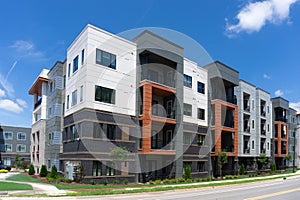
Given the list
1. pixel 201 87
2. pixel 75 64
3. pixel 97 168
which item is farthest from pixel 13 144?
pixel 97 168

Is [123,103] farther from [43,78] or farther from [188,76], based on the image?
[43,78]

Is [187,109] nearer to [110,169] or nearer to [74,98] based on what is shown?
[110,169]

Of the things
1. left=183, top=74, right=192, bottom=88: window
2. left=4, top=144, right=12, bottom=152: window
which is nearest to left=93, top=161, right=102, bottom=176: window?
left=183, top=74, right=192, bottom=88: window

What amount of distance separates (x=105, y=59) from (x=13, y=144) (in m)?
52.1

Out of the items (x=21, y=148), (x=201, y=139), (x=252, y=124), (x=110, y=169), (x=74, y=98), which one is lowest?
(x=21, y=148)

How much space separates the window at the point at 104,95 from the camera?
995 inches

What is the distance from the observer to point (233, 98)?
138 feet

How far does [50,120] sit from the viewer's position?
33.5 metres

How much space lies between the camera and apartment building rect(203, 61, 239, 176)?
124 ft

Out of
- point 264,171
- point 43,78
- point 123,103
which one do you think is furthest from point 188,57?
point 264,171

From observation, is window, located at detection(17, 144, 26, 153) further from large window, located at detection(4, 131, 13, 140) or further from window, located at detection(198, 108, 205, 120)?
window, located at detection(198, 108, 205, 120)

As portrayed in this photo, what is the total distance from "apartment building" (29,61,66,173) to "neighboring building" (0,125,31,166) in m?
30.0

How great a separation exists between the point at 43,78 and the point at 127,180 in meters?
19.3

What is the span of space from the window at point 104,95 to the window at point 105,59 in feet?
7.48
